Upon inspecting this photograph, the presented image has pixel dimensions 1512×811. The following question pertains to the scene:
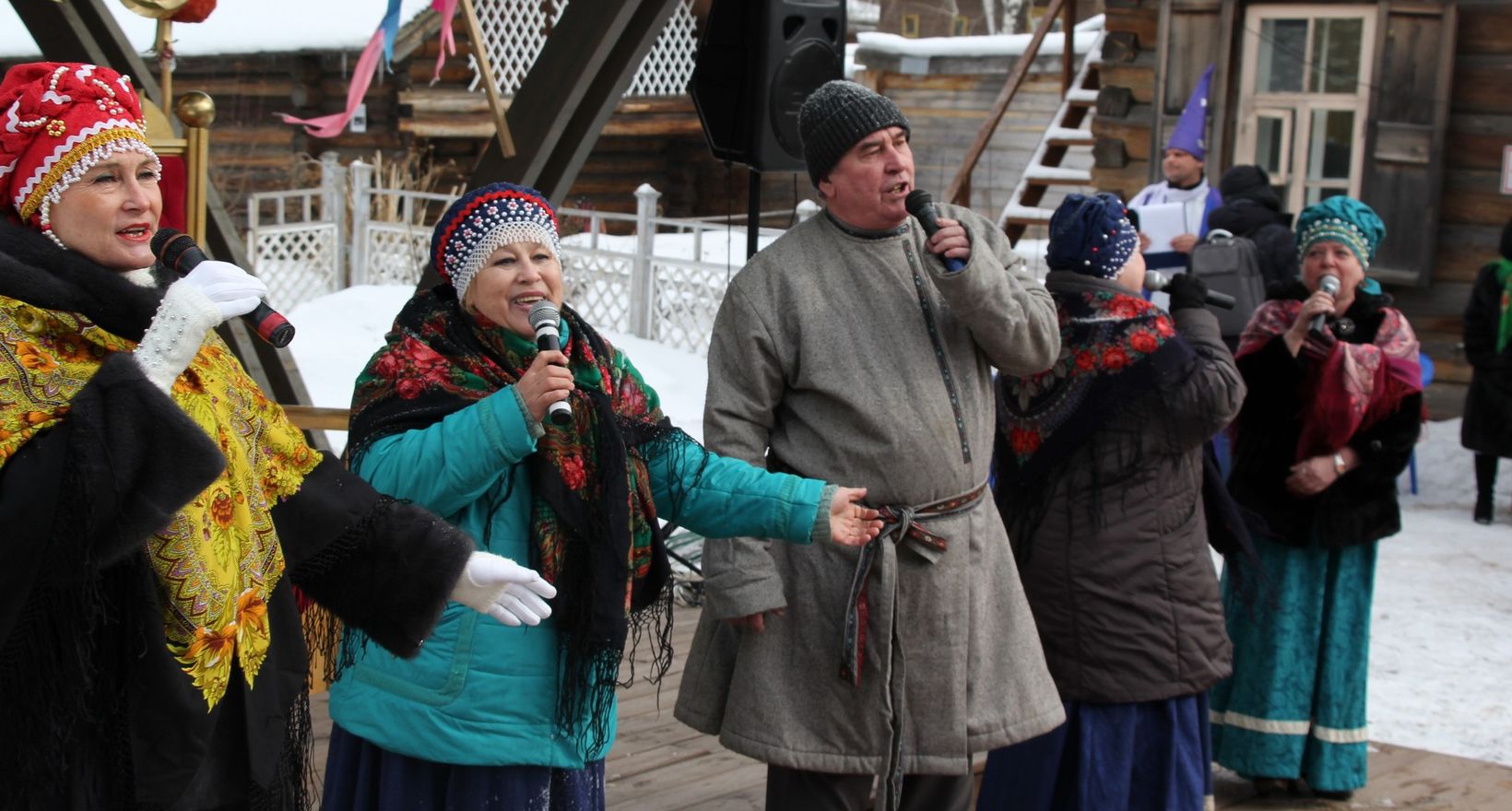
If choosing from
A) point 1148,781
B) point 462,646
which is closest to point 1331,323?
point 1148,781

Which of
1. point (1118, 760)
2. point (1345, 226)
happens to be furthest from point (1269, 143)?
point (1118, 760)

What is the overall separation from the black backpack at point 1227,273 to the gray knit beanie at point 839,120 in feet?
10.9

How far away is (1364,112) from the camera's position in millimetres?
8969

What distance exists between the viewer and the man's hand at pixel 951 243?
2750 mm

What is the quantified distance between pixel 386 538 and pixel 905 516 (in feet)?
3.13

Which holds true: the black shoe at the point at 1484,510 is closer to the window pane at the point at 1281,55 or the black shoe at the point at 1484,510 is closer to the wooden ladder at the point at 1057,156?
the window pane at the point at 1281,55

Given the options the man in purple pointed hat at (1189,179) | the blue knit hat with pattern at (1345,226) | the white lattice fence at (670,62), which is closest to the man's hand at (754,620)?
the blue knit hat with pattern at (1345,226)

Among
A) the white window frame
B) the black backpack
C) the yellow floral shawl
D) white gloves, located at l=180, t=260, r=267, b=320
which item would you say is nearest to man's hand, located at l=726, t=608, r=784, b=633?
the yellow floral shawl

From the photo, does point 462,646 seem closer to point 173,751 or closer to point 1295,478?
point 173,751

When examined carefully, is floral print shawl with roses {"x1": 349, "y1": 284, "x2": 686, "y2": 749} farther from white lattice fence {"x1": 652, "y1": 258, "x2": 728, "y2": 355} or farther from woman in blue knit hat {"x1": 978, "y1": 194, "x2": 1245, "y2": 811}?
white lattice fence {"x1": 652, "y1": 258, "x2": 728, "y2": 355}

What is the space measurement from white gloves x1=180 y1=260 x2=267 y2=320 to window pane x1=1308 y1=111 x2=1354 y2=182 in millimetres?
8245

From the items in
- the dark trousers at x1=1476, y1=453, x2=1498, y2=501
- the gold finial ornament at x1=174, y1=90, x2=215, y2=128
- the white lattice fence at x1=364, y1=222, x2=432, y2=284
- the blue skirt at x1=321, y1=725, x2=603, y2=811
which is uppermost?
the gold finial ornament at x1=174, y1=90, x2=215, y2=128

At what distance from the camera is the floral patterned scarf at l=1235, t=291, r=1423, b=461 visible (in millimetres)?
3754

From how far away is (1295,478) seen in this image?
3807mm
